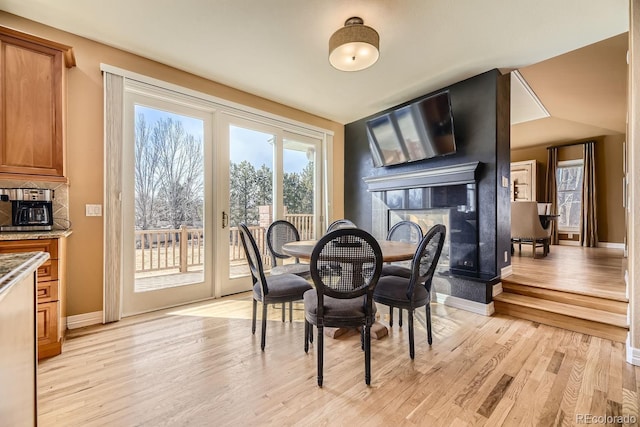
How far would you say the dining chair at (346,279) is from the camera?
5.32ft

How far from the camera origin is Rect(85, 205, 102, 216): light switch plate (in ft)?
8.40

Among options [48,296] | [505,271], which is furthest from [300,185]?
[48,296]

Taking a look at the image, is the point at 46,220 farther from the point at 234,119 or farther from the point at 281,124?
the point at 281,124

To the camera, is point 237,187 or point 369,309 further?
point 237,187

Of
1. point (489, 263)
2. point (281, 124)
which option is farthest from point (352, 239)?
point (281, 124)

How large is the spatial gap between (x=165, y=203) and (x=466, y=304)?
11.5 ft

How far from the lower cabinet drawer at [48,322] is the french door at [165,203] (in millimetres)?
745

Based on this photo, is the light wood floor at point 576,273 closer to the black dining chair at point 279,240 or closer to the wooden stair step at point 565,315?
the wooden stair step at point 565,315

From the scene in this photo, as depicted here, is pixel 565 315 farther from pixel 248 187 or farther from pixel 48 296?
pixel 48 296

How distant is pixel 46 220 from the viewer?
223 centimetres

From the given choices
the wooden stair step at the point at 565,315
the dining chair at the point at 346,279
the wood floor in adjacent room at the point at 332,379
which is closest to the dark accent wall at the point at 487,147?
the wooden stair step at the point at 565,315

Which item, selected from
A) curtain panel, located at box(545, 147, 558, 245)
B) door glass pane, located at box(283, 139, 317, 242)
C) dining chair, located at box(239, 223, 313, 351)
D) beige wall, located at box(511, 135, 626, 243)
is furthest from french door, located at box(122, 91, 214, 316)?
beige wall, located at box(511, 135, 626, 243)

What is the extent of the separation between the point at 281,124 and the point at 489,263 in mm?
3216

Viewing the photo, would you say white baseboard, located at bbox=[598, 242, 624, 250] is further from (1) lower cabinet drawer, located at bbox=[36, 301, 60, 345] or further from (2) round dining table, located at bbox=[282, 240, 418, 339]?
(1) lower cabinet drawer, located at bbox=[36, 301, 60, 345]
